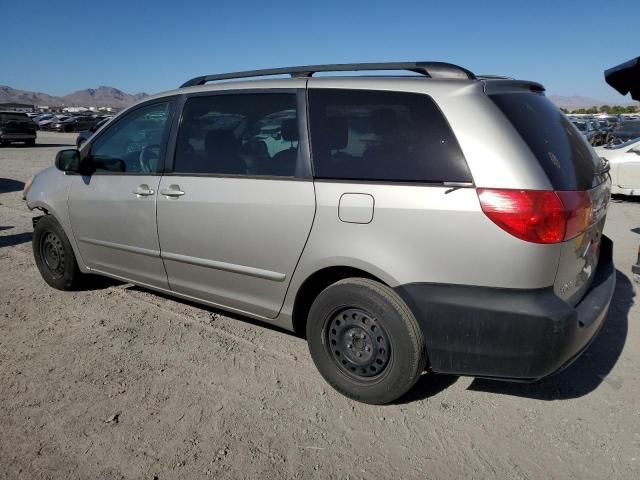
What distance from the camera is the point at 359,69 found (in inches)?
124

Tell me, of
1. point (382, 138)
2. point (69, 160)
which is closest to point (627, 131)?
point (382, 138)

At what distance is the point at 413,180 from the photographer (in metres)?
2.59

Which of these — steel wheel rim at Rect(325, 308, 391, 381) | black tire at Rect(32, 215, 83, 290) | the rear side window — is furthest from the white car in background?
black tire at Rect(32, 215, 83, 290)

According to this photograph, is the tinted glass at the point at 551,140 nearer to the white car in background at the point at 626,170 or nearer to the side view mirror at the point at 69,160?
the side view mirror at the point at 69,160

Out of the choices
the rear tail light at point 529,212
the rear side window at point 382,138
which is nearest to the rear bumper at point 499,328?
the rear tail light at point 529,212

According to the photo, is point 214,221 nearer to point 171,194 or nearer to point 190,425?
point 171,194

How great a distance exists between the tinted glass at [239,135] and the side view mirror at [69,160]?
1.13m

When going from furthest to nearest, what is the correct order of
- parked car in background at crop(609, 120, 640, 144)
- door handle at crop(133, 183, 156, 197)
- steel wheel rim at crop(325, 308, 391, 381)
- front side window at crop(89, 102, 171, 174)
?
parked car in background at crop(609, 120, 640, 144), front side window at crop(89, 102, 171, 174), door handle at crop(133, 183, 156, 197), steel wheel rim at crop(325, 308, 391, 381)

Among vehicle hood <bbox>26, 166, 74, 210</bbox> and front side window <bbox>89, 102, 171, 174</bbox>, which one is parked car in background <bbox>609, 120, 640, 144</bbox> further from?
vehicle hood <bbox>26, 166, 74, 210</bbox>

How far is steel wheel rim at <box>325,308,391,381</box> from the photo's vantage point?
2.79m

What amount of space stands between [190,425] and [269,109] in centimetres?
194

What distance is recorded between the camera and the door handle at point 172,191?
348 centimetres

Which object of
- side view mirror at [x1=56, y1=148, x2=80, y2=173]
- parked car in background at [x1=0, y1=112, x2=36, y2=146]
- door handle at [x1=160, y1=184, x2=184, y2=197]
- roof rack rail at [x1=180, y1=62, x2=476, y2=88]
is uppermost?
roof rack rail at [x1=180, y1=62, x2=476, y2=88]

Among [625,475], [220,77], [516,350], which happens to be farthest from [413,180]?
[220,77]
